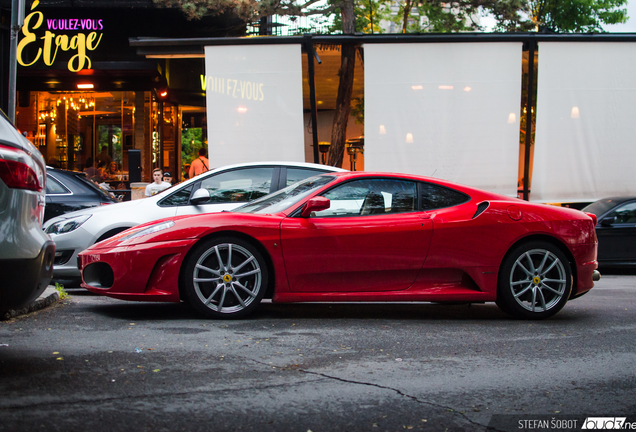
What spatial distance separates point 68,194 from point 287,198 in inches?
181

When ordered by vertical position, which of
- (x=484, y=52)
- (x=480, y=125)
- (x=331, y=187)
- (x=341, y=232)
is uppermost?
(x=484, y=52)

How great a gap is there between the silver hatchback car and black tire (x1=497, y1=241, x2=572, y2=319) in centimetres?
379

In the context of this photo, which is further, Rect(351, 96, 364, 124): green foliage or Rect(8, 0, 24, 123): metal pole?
Rect(351, 96, 364, 124): green foliage

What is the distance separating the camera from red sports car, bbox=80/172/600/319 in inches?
204

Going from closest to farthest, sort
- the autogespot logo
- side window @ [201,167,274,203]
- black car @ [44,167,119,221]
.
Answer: the autogespot logo → side window @ [201,167,274,203] → black car @ [44,167,119,221]

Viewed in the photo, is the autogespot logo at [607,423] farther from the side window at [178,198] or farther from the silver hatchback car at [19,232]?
the side window at [178,198]

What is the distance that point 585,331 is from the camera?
529 centimetres

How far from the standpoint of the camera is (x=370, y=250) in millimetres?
5418

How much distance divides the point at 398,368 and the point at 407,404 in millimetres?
687

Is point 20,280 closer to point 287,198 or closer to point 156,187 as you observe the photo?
point 287,198

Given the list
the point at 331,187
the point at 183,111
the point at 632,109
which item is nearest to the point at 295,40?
the point at 632,109

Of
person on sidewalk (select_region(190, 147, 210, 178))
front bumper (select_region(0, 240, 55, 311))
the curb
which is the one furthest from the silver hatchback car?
person on sidewalk (select_region(190, 147, 210, 178))

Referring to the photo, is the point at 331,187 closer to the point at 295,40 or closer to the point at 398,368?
the point at 398,368

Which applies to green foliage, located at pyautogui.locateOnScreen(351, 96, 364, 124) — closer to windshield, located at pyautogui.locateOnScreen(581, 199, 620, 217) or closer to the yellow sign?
the yellow sign
